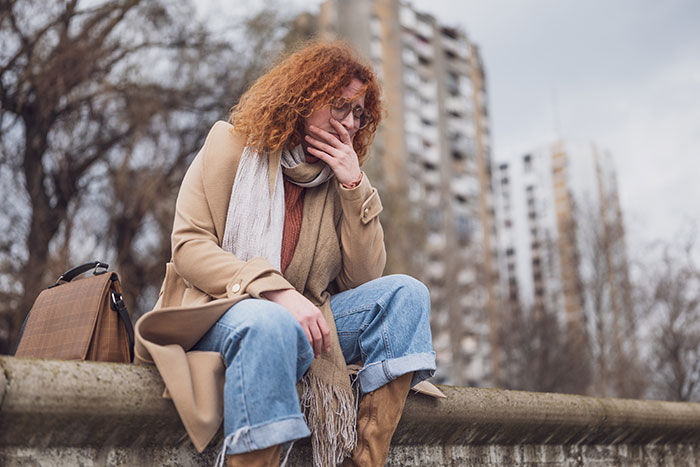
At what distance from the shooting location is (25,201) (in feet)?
35.2

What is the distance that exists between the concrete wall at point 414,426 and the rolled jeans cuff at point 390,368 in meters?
0.31

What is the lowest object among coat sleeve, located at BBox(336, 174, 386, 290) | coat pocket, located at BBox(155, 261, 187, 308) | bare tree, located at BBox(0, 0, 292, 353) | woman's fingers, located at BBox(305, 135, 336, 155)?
coat pocket, located at BBox(155, 261, 187, 308)

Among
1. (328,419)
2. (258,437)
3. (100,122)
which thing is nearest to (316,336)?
(328,419)

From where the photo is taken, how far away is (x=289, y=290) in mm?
Answer: 2342

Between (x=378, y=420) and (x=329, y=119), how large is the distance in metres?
1.15

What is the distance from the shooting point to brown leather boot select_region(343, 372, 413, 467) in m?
2.40

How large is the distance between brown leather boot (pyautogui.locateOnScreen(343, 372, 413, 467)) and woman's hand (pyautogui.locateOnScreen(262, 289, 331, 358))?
263 millimetres

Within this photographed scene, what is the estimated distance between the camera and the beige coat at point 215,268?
83.2 inches

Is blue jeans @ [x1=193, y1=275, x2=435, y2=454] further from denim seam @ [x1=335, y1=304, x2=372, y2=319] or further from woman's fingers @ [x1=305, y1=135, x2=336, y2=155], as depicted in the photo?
woman's fingers @ [x1=305, y1=135, x2=336, y2=155]

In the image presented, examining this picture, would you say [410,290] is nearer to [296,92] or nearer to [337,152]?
[337,152]

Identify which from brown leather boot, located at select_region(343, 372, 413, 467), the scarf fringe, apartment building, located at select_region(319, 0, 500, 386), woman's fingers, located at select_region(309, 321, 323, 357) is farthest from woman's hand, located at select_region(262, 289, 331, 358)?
apartment building, located at select_region(319, 0, 500, 386)

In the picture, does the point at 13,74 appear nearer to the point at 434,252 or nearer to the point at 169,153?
the point at 169,153

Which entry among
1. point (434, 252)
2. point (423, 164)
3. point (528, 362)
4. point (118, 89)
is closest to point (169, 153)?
point (118, 89)

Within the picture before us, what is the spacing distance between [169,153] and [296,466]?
10797mm
